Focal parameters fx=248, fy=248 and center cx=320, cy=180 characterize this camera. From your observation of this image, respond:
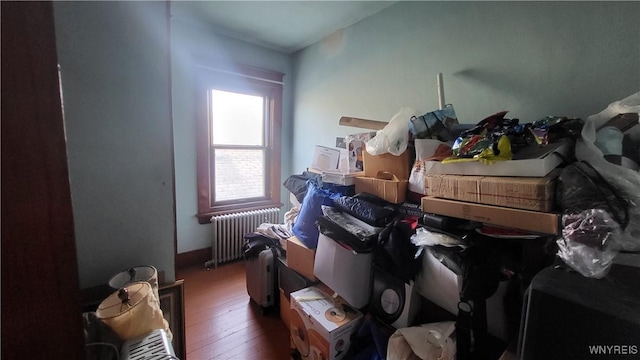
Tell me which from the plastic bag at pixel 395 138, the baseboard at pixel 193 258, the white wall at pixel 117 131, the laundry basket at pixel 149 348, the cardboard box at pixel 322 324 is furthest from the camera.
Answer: the baseboard at pixel 193 258

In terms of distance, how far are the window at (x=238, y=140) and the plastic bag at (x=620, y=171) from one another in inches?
107

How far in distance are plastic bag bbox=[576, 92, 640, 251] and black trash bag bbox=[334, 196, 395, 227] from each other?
2.50ft

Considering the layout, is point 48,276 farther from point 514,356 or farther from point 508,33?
point 508,33

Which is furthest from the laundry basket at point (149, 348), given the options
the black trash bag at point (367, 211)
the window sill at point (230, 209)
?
the window sill at point (230, 209)

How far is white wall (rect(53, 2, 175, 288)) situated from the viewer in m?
0.95

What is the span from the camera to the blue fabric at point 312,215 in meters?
1.64

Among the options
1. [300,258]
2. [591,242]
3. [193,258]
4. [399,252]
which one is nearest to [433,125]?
[399,252]

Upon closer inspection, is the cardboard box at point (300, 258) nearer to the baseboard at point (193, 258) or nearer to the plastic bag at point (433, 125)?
the plastic bag at point (433, 125)

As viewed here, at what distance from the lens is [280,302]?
197 centimetres

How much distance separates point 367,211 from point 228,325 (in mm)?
1374

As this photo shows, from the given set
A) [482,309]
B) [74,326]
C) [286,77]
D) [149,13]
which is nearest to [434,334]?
[482,309]

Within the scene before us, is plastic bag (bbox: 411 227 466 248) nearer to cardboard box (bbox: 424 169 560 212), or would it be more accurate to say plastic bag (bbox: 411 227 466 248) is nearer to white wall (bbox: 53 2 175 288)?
cardboard box (bbox: 424 169 560 212)

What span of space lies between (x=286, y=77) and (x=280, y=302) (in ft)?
8.27

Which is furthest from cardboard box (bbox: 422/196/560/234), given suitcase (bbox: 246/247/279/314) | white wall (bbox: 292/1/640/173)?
suitcase (bbox: 246/247/279/314)
